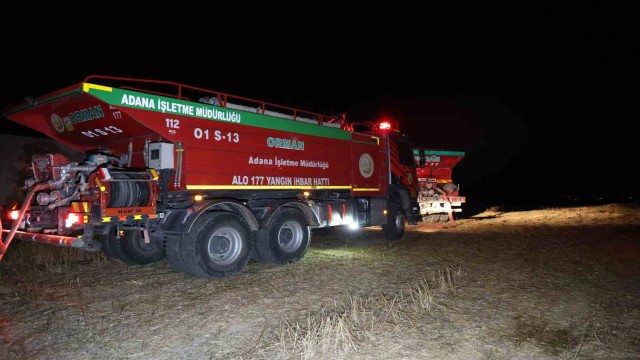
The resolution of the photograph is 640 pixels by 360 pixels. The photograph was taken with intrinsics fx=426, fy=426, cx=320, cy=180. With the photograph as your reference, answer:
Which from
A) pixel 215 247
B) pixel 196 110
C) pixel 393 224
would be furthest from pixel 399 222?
pixel 196 110

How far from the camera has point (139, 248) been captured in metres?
8.25

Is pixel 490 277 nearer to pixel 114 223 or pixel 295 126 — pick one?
pixel 295 126

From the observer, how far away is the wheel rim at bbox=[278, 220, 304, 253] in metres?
8.45

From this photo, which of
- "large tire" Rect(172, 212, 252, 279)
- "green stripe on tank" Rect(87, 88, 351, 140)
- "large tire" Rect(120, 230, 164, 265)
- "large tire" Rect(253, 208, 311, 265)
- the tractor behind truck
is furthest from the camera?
the tractor behind truck

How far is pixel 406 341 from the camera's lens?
4.09 meters

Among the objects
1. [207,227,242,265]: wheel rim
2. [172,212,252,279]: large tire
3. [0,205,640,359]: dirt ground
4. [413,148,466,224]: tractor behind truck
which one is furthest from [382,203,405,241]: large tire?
[207,227,242,265]: wheel rim

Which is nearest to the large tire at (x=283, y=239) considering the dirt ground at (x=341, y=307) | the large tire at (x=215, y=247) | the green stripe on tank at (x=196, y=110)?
the dirt ground at (x=341, y=307)

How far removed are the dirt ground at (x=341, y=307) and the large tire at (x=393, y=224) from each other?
2.38 m

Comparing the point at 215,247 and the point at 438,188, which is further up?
the point at 438,188

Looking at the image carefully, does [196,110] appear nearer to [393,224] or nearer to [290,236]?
[290,236]

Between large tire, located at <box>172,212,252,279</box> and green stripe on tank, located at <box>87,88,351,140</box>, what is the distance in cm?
167

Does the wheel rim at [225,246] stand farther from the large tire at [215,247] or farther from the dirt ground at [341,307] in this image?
the dirt ground at [341,307]

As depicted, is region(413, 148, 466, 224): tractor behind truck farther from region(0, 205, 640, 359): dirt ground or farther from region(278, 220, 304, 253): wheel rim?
region(278, 220, 304, 253): wheel rim

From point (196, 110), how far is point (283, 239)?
10.0ft
